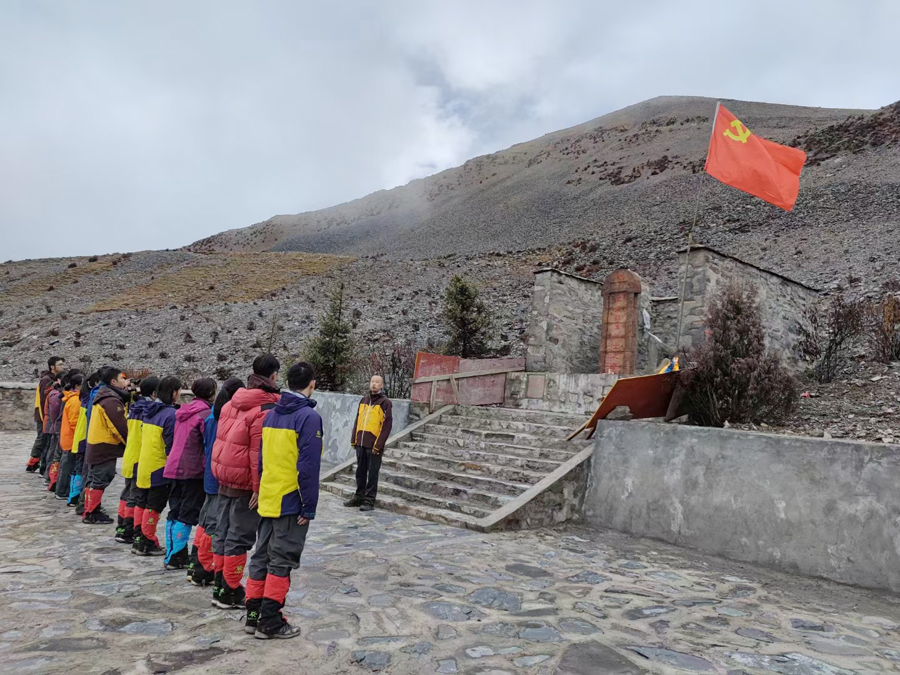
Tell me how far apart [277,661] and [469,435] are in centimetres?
647

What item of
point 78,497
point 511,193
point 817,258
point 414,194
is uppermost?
point 414,194

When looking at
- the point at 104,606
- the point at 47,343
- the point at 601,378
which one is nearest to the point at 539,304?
the point at 601,378

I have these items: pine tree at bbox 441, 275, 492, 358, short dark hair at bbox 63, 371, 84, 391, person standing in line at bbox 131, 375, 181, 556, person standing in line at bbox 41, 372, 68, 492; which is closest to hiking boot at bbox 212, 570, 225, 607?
person standing in line at bbox 131, 375, 181, 556

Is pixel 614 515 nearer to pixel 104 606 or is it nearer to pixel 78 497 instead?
pixel 104 606

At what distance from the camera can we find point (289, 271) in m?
47.0

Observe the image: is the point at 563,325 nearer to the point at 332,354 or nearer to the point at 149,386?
the point at 332,354

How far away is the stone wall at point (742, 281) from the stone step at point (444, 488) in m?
5.29

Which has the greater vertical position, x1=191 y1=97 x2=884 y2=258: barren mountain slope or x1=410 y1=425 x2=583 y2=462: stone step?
x1=191 y1=97 x2=884 y2=258: barren mountain slope

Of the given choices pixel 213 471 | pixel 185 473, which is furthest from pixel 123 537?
pixel 213 471

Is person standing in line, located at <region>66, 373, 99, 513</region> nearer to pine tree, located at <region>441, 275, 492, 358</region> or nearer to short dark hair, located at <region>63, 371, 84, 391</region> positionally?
short dark hair, located at <region>63, 371, 84, 391</region>

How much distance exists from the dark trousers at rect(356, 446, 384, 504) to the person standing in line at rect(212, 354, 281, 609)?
3.78 m

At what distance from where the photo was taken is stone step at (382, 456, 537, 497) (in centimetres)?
742

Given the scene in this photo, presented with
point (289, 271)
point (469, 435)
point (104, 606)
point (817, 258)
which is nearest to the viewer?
point (104, 606)

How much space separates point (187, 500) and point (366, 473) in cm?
339
